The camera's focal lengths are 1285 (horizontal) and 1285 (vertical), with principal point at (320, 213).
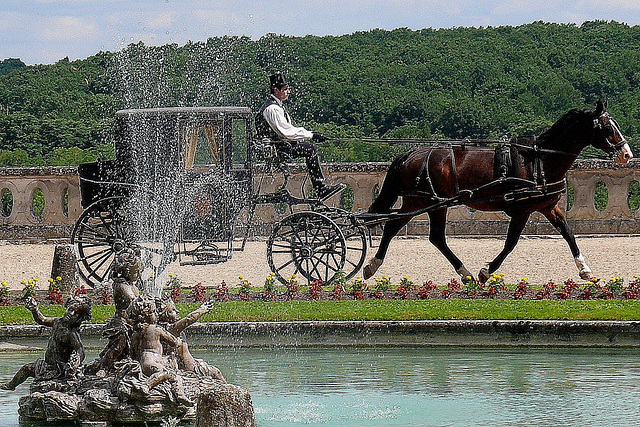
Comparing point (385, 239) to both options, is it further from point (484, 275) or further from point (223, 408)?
point (223, 408)

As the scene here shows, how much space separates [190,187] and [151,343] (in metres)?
6.21

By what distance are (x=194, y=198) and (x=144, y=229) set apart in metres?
1.07

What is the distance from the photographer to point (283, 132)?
12680mm

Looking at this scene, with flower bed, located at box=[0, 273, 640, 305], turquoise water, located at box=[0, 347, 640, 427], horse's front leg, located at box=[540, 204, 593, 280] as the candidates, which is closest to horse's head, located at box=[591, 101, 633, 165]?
horse's front leg, located at box=[540, 204, 593, 280]

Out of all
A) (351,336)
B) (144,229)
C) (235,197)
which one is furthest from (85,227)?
(351,336)

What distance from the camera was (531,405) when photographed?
7422mm

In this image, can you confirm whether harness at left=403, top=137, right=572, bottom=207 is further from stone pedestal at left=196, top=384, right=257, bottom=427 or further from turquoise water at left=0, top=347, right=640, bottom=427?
stone pedestal at left=196, top=384, right=257, bottom=427

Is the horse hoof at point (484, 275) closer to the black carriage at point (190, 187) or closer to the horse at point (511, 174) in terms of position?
the horse at point (511, 174)

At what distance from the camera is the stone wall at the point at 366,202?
1994cm

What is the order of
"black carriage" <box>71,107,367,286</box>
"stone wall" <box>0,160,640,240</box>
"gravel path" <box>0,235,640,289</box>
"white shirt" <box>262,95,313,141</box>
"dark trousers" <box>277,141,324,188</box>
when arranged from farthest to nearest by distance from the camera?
"stone wall" <box>0,160,640,240</box>
"gravel path" <box>0,235,640,289</box>
"black carriage" <box>71,107,367,286</box>
"dark trousers" <box>277,141,324,188</box>
"white shirt" <box>262,95,313,141</box>

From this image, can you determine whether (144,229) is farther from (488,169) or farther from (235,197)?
(488,169)

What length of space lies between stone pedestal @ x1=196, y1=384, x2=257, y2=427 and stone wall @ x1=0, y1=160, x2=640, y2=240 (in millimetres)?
13686

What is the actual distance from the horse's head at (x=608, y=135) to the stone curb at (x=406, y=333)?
11.7 ft

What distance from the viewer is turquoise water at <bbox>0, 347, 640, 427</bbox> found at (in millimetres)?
7125
